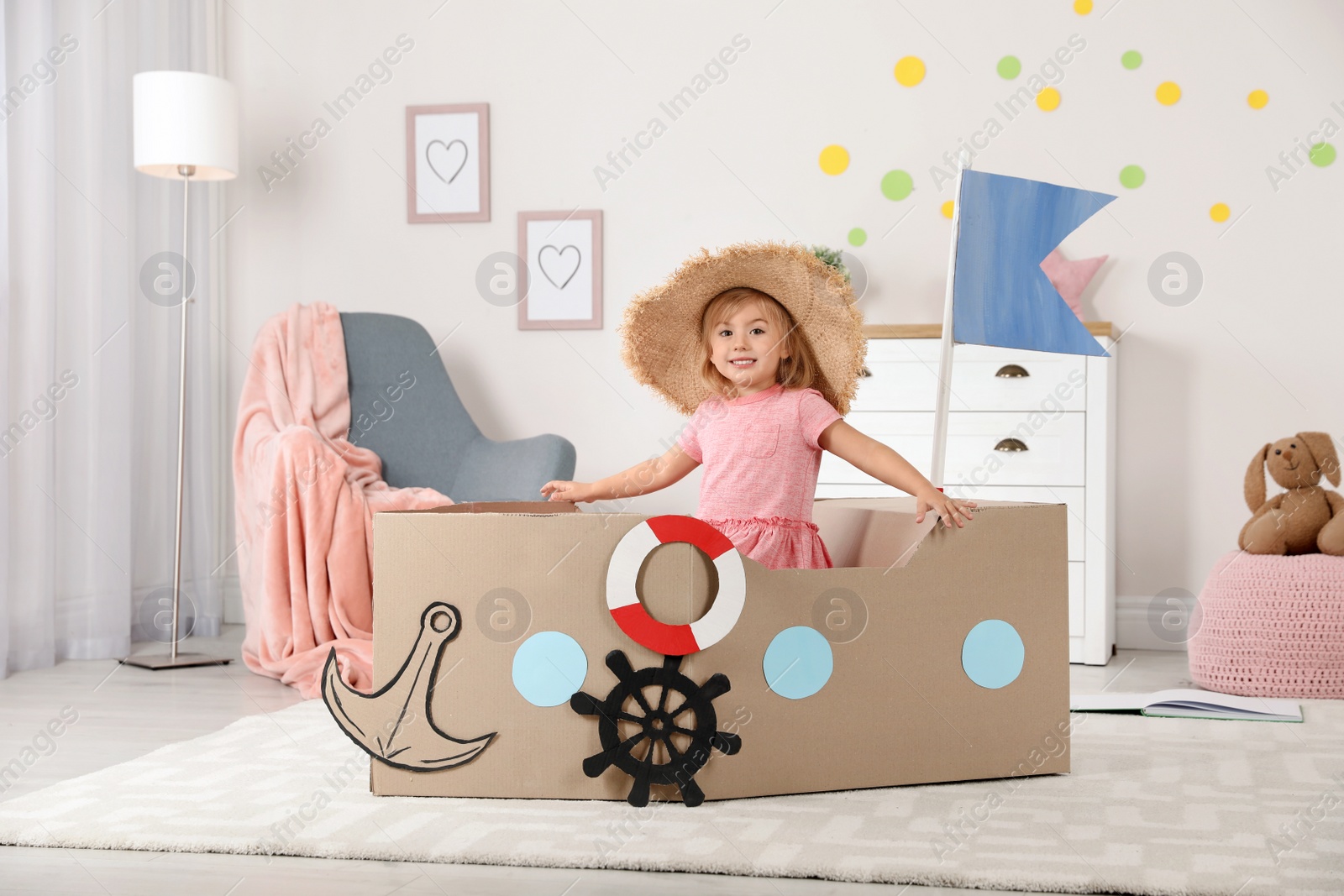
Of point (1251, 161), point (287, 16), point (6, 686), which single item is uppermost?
point (287, 16)

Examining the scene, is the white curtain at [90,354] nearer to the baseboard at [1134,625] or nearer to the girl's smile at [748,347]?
the girl's smile at [748,347]

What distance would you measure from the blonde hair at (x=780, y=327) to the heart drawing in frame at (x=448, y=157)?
1.68 meters

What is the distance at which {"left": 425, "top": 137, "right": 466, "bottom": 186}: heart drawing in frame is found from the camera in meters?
3.33

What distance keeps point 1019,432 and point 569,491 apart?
1.30 m

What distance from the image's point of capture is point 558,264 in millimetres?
3291

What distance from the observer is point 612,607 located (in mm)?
1459

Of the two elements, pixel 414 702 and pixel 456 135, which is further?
pixel 456 135

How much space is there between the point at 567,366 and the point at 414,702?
191cm

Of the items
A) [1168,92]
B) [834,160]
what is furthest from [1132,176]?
[834,160]

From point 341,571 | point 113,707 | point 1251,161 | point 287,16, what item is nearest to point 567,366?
point 341,571

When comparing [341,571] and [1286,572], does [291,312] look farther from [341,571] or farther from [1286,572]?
[1286,572]

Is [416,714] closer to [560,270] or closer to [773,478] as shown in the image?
[773,478]

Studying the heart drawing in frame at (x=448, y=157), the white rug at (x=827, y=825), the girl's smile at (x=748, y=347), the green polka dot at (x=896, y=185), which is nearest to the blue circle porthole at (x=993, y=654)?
the white rug at (x=827, y=825)

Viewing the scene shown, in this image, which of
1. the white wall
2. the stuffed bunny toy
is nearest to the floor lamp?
the white wall
